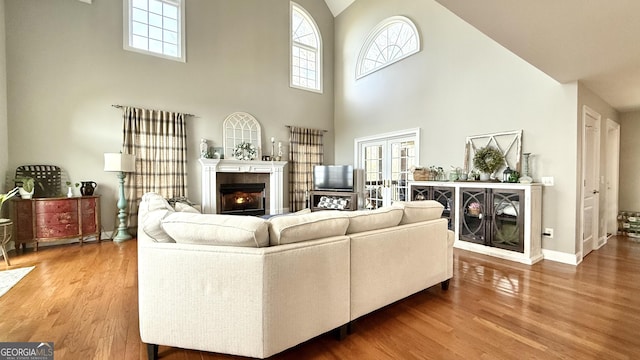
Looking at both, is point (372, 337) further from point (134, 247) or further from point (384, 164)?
point (384, 164)

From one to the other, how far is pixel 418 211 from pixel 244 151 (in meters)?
4.48

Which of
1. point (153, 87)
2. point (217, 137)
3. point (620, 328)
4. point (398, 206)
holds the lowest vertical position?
point (620, 328)

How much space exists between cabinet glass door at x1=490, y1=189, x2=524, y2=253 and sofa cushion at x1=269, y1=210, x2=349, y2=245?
2843mm

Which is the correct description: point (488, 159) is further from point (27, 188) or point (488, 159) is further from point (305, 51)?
point (27, 188)

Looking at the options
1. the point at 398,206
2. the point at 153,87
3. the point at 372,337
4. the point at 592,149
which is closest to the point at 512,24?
the point at 398,206

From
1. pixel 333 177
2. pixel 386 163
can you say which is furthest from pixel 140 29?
pixel 386 163

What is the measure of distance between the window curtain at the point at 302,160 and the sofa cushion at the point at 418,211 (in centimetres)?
455

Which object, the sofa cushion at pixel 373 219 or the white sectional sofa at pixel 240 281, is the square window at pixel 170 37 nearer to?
the white sectional sofa at pixel 240 281

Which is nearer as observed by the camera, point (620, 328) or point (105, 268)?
point (620, 328)

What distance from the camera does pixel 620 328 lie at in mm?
1856

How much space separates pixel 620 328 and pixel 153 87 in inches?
272

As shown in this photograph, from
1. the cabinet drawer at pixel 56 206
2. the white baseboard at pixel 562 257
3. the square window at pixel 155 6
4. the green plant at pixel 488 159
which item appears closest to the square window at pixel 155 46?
the square window at pixel 155 6

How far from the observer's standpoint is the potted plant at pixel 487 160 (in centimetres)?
375

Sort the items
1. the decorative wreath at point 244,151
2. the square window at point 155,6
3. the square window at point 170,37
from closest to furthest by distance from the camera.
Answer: the square window at point 155,6, the square window at point 170,37, the decorative wreath at point 244,151
